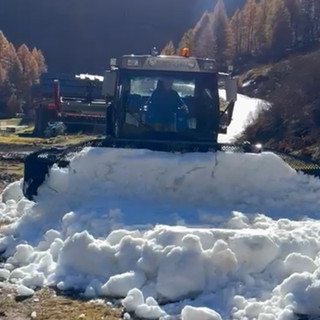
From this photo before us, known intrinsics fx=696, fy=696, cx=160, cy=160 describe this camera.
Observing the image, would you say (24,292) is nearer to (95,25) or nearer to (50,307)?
(50,307)

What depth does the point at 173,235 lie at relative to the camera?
6.12 m

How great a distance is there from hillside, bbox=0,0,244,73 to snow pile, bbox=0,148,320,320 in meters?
117

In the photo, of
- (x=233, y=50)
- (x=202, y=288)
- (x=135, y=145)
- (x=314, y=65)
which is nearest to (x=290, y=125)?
(x=314, y=65)

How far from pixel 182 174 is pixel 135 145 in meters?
0.83

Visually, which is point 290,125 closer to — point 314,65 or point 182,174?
point 314,65

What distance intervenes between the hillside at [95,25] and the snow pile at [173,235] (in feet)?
384

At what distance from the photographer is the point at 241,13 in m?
88.5

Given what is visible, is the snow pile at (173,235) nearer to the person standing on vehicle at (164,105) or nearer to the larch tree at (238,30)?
the person standing on vehicle at (164,105)

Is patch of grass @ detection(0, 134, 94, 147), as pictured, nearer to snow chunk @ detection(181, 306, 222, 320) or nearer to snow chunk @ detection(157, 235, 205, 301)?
snow chunk @ detection(157, 235, 205, 301)

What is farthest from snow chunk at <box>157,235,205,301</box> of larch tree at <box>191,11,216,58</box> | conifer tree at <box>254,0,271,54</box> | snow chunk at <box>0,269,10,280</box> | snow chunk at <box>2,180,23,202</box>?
conifer tree at <box>254,0,271,54</box>

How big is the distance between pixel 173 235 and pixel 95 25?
137 meters

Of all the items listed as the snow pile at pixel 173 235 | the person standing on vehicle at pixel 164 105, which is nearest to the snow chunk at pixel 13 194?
the snow pile at pixel 173 235

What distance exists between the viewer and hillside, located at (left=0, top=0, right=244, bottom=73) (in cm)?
13012

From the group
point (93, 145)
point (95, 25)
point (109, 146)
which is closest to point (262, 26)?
point (95, 25)
